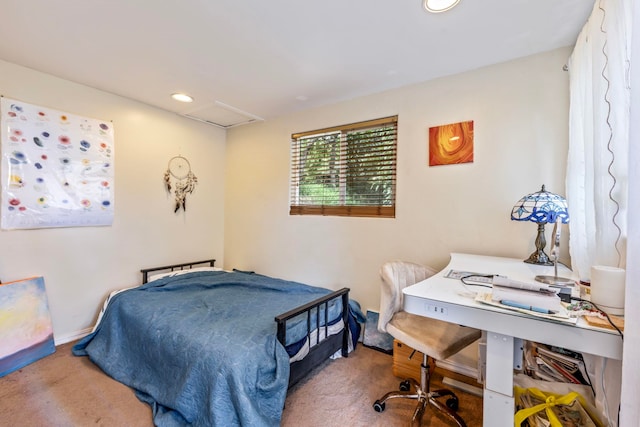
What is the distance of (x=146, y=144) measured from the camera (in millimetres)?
2904

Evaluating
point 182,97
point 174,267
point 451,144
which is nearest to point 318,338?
point 451,144

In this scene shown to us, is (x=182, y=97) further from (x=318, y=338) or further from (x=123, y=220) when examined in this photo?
(x=318, y=338)

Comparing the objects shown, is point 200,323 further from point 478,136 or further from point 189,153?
point 478,136

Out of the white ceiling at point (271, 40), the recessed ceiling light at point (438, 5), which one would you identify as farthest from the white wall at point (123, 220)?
the recessed ceiling light at point (438, 5)

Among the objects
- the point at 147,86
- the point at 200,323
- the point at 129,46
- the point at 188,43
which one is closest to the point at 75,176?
the point at 147,86

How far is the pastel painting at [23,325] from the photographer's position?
6.61ft

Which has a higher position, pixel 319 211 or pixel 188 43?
pixel 188 43

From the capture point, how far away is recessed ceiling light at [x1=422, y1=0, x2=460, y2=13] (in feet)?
4.79

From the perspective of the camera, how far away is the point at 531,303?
37.8 inches

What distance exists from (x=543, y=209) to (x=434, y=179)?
0.86 m

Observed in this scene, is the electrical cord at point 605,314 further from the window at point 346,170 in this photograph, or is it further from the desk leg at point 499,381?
the window at point 346,170

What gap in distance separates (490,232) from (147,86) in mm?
3068

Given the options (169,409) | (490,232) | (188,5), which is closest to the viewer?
(188,5)

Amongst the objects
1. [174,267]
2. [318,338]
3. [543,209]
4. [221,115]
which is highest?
[221,115]
